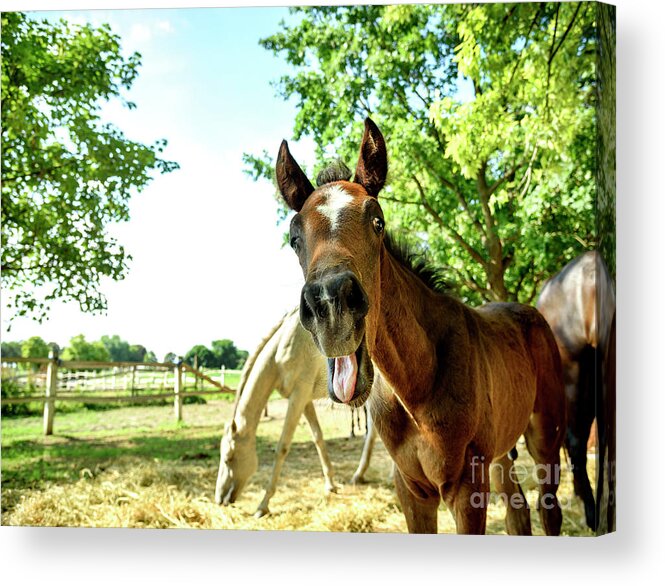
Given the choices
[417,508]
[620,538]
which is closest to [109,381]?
[417,508]

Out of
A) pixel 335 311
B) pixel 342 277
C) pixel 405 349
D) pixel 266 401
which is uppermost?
pixel 342 277

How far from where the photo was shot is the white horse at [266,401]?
3797mm

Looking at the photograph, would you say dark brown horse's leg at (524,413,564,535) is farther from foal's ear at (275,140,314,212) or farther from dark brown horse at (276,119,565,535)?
foal's ear at (275,140,314,212)

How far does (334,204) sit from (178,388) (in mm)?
1732

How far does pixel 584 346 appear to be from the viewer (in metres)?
3.44

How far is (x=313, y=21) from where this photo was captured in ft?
12.5

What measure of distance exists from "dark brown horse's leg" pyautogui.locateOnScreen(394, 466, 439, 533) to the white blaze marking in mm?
1071

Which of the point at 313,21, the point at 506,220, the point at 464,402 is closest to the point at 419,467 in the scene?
the point at 464,402

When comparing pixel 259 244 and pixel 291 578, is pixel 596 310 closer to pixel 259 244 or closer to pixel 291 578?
pixel 259 244

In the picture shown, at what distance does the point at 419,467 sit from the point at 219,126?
2113 millimetres

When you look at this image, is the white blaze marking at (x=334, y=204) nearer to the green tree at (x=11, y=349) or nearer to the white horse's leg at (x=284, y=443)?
the white horse's leg at (x=284, y=443)

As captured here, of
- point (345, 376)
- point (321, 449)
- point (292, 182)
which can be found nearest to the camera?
point (345, 376)

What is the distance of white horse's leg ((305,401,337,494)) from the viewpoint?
12.1ft

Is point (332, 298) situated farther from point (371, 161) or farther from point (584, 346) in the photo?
point (584, 346)
